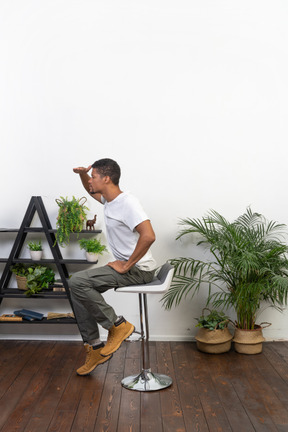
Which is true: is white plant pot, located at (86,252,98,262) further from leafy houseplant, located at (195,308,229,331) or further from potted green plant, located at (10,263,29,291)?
leafy houseplant, located at (195,308,229,331)

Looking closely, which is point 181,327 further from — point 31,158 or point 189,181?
point 31,158

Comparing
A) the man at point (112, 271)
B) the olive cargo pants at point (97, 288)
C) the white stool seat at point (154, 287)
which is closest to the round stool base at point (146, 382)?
the man at point (112, 271)

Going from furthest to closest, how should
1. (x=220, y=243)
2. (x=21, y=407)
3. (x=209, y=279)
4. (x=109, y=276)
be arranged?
1. (x=209, y=279)
2. (x=220, y=243)
3. (x=109, y=276)
4. (x=21, y=407)

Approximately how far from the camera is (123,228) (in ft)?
10.8

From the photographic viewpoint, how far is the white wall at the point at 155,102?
13.6 feet

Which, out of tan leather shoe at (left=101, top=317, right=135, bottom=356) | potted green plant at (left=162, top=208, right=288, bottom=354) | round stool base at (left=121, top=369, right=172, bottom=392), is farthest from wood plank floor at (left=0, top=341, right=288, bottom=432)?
potted green plant at (left=162, top=208, right=288, bottom=354)

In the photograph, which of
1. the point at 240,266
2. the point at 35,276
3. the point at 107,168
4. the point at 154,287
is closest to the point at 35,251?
the point at 35,276

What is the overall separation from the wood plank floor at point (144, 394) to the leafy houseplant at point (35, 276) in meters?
0.48

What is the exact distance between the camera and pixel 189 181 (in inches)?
165

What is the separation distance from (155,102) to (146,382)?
2237 millimetres

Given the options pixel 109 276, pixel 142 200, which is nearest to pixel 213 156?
pixel 142 200

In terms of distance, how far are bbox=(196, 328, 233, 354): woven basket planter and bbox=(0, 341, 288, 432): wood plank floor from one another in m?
0.06

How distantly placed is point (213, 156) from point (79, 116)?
3.83ft

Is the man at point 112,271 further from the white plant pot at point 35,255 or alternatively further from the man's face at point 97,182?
the white plant pot at point 35,255
